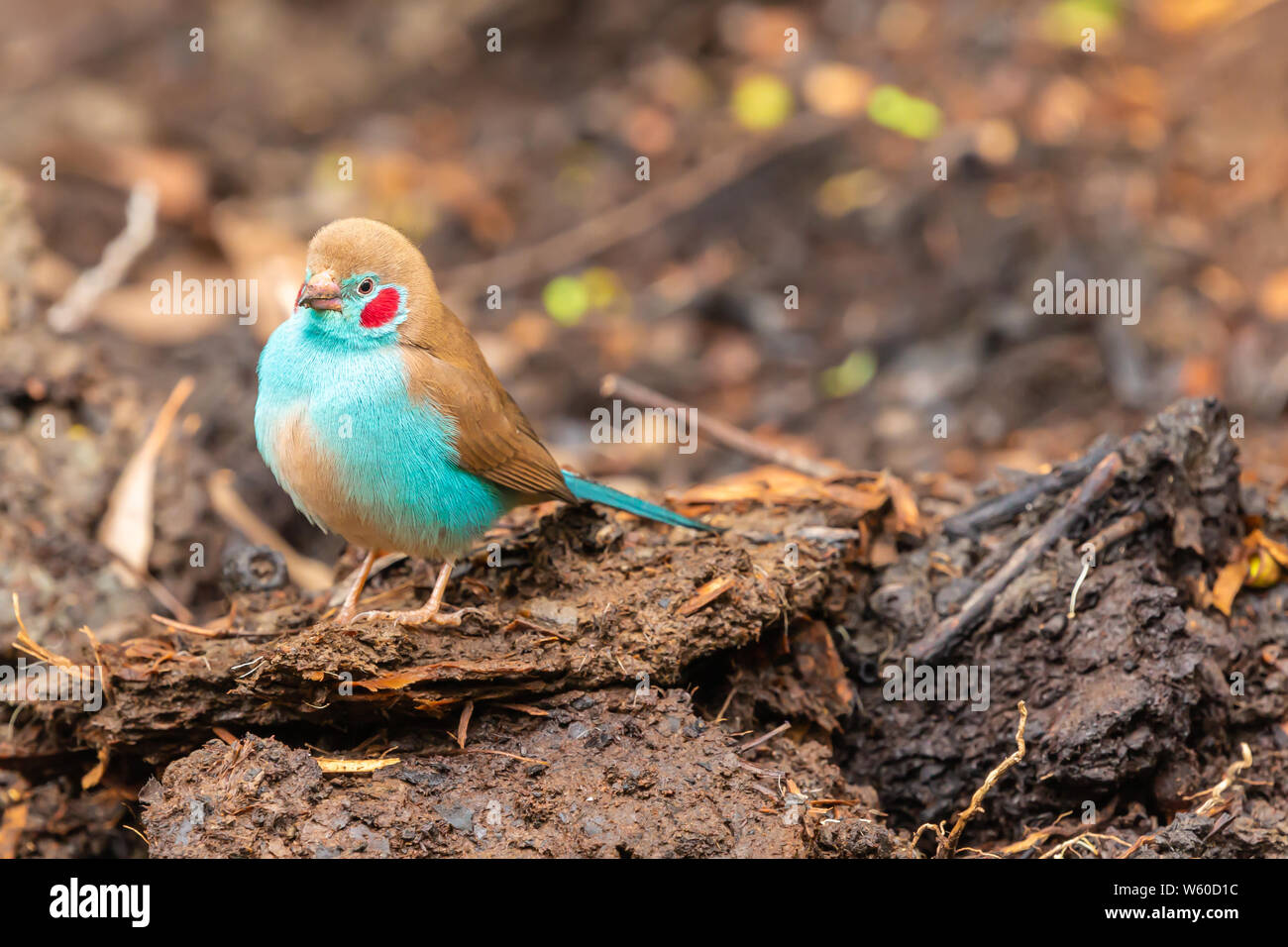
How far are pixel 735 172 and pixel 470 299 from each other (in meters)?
2.00

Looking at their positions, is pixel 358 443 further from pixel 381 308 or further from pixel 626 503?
pixel 626 503

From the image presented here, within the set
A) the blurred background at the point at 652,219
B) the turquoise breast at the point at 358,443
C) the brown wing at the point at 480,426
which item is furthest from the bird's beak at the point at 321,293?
the blurred background at the point at 652,219

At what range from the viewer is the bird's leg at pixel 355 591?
3.99 meters

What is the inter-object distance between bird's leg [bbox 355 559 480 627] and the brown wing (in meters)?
0.35

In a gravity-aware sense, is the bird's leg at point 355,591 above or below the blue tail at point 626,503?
below

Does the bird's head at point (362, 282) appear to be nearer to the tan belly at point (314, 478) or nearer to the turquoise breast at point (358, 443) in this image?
the turquoise breast at point (358, 443)

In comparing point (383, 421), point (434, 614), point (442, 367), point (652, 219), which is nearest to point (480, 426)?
point (442, 367)

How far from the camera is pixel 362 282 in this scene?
379 centimetres

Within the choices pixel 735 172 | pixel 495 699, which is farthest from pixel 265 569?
pixel 735 172

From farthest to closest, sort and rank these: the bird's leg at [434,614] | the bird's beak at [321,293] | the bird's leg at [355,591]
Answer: the bird's leg at [355,591]
the bird's beak at [321,293]
the bird's leg at [434,614]

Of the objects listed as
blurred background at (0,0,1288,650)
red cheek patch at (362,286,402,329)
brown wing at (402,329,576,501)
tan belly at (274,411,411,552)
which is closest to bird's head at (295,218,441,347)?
red cheek patch at (362,286,402,329)

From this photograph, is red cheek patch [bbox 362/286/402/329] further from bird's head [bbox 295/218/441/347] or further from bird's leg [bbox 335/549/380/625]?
bird's leg [bbox 335/549/380/625]

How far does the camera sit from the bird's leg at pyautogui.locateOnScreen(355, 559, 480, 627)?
3553mm

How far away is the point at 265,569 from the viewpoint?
4.26 m
